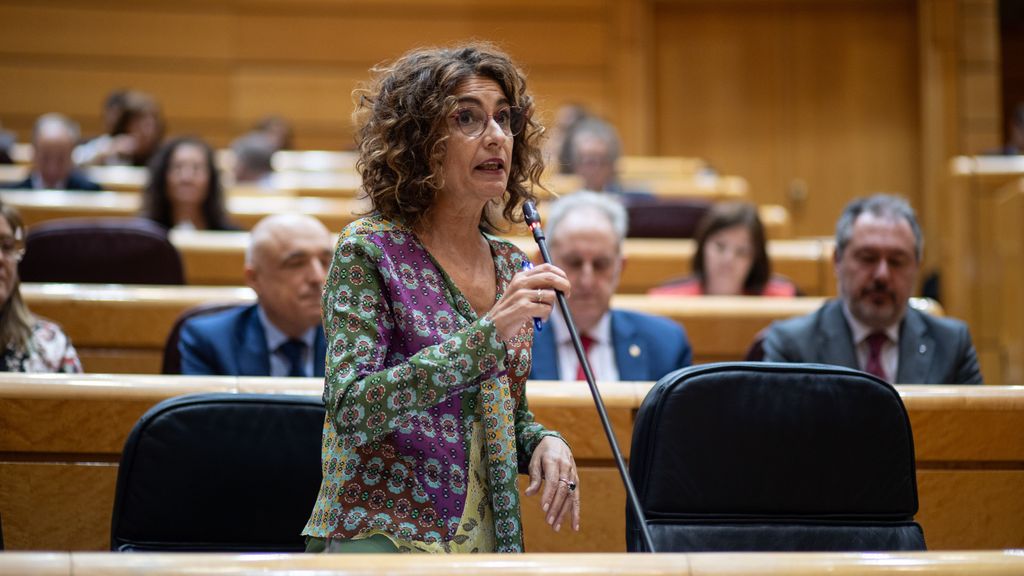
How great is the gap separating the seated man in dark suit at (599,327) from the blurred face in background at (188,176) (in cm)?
176

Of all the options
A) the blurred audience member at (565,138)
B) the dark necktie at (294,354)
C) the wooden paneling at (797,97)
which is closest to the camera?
the dark necktie at (294,354)

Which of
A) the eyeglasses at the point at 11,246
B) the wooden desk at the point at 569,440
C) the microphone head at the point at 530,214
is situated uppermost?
the microphone head at the point at 530,214

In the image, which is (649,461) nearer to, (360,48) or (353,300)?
(353,300)

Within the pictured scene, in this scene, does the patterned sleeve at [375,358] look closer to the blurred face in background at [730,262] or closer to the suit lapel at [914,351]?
the suit lapel at [914,351]

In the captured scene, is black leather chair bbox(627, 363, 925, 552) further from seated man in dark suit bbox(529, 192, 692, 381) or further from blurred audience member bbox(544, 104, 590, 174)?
blurred audience member bbox(544, 104, 590, 174)

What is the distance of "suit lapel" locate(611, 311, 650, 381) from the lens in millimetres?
2291

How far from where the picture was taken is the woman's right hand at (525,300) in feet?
3.85

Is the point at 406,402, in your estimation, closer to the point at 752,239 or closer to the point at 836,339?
the point at 836,339

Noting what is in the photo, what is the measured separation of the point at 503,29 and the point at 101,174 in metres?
2.71

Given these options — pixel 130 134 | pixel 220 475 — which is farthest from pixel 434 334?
pixel 130 134

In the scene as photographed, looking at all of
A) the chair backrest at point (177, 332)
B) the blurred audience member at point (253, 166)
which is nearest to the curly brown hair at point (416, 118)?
the chair backrest at point (177, 332)

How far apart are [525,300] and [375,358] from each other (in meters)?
0.17

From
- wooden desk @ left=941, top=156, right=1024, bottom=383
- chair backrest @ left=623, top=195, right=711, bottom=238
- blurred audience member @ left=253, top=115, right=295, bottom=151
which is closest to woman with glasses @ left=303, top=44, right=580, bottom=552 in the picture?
chair backrest @ left=623, top=195, right=711, bottom=238

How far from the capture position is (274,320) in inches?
91.7
